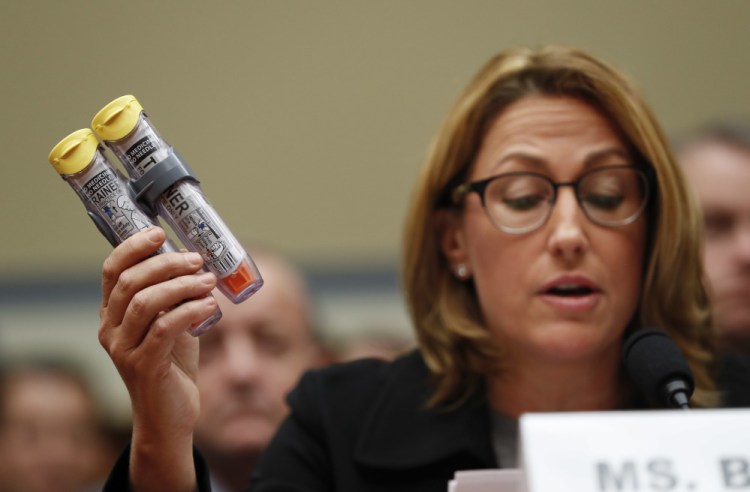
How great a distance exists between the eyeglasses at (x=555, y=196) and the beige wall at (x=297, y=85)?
7.84 ft

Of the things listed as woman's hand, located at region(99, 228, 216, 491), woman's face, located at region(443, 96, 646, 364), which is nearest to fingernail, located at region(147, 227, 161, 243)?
woman's hand, located at region(99, 228, 216, 491)

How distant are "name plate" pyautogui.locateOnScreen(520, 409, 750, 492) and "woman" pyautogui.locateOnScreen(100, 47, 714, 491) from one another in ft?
2.59

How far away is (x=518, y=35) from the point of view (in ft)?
14.8

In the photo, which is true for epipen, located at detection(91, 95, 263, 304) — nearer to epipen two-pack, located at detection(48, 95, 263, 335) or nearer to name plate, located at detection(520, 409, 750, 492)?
epipen two-pack, located at detection(48, 95, 263, 335)

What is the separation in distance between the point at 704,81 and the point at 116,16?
2513 millimetres

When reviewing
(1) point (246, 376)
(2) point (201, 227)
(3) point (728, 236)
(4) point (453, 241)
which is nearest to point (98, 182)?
(2) point (201, 227)

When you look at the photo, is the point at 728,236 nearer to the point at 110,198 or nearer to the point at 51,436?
the point at 110,198

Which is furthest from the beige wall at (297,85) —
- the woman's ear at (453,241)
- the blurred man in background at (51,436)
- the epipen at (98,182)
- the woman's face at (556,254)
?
the epipen at (98,182)

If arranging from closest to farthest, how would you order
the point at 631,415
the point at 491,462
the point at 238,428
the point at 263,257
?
the point at 631,415 < the point at 491,462 < the point at 238,428 < the point at 263,257

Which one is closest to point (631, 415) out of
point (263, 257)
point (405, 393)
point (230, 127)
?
point (405, 393)

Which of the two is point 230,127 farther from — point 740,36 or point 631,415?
point 631,415

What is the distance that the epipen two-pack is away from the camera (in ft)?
4.99

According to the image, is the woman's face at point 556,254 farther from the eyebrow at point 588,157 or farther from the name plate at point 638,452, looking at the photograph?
the name plate at point 638,452

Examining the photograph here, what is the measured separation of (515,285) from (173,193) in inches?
29.8
